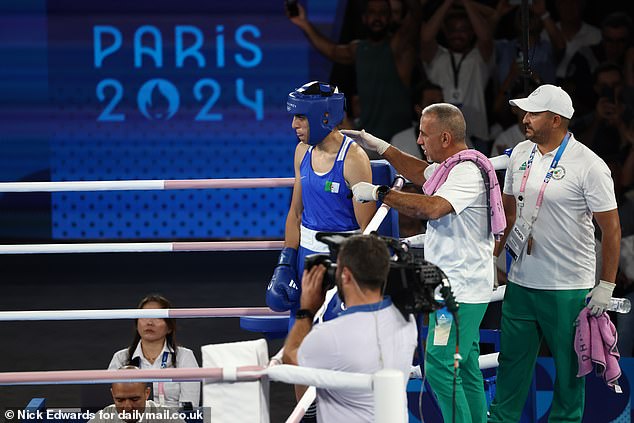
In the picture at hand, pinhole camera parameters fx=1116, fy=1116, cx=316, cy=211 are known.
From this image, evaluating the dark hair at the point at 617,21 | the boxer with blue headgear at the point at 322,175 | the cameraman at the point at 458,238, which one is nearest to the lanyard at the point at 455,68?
the dark hair at the point at 617,21

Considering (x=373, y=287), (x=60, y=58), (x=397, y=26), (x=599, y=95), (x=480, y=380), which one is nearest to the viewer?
(x=373, y=287)

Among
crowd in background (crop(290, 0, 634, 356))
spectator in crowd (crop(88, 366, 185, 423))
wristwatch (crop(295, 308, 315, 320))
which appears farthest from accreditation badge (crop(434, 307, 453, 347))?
crowd in background (crop(290, 0, 634, 356))

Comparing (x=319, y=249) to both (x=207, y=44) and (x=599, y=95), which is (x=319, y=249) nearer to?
(x=599, y=95)

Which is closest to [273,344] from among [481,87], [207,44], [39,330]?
[39,330]

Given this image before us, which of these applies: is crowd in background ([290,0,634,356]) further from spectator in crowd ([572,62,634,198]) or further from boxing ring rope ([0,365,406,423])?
boxing ring rope ([0,365,406,423])

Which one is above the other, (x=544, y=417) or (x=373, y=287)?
(x=373, y=287)

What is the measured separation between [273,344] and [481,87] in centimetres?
259

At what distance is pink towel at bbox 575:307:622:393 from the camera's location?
12.1ft

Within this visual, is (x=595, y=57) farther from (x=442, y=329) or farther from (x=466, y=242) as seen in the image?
(x=442, y=329)

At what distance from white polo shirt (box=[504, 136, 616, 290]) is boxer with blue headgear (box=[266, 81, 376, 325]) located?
0.58m

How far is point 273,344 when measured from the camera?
686 cm

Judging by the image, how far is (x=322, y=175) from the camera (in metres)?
3.95

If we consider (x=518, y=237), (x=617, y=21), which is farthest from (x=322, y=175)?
(x=617, y=21)

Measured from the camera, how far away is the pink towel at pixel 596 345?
12.1 feet
